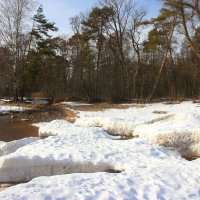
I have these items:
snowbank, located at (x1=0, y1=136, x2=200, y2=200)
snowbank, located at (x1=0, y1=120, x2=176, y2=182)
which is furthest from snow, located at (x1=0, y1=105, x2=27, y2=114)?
snowbank, located at (x1=0, y1=120, x2=176, y2=182)

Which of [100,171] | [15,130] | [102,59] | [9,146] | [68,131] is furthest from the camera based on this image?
[102,59]

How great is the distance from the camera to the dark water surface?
1559 cm

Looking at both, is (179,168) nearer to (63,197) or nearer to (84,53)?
(63,197)

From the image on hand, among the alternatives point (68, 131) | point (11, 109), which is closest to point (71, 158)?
point (68, 131)

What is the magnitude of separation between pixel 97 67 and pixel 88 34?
410 cm

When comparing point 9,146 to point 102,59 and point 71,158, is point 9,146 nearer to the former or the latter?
point 71,158

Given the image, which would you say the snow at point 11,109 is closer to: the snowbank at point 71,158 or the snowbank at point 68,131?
the snowbank at point 68,131

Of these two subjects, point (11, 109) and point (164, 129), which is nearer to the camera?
point (164, 129)

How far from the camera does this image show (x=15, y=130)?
17.3 meters

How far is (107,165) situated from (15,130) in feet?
31.2

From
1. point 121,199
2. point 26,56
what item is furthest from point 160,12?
point 121,199

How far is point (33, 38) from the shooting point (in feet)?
109

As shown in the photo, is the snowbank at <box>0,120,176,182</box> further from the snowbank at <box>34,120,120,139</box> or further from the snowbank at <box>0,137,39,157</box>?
the snowbank at <box>34,120,120,139</box>

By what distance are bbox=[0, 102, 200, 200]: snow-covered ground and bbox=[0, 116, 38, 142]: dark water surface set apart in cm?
136
